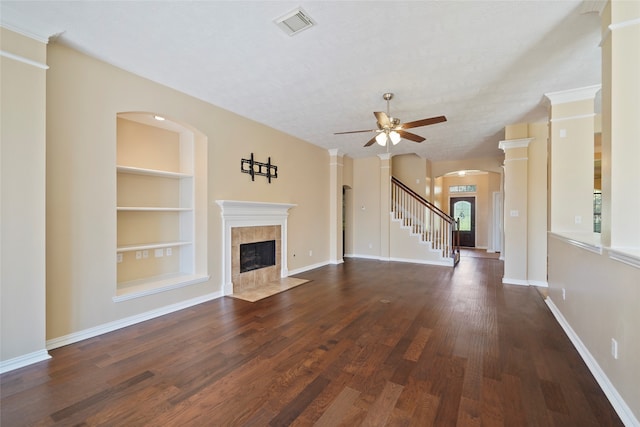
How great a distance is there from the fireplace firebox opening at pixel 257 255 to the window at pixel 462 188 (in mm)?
8793

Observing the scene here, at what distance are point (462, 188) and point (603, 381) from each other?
995 centimetres

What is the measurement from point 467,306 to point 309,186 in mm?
3969

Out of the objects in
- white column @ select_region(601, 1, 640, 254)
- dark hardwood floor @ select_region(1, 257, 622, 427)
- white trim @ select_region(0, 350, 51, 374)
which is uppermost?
white column @ select_region(601, 1, 640, 254)

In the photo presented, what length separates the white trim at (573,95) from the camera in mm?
3619

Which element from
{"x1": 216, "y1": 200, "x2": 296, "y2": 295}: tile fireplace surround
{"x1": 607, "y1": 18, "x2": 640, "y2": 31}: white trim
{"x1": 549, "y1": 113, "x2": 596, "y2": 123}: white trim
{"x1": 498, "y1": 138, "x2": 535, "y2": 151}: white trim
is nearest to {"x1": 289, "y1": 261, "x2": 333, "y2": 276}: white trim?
{"x1": 216, "y1": 200, "x2": 296, "y2": 295}: tile fireplace surround

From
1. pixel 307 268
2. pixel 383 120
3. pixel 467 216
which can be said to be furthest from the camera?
pixel 467 216

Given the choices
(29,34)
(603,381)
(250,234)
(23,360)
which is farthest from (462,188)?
(23,360)

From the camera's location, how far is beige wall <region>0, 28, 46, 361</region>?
230 centimetres

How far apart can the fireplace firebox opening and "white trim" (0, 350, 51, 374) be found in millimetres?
2524

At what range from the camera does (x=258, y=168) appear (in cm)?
502

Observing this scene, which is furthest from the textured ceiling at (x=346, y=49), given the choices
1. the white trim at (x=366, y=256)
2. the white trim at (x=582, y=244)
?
the white trim at (x=366, y=256)

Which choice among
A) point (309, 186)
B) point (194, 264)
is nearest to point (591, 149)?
point (309, 186)

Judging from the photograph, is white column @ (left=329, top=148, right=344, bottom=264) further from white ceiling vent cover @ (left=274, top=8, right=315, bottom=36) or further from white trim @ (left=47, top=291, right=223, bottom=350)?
white ceiling vent cover @ (left=274, top=8, right=315, bottom=36)

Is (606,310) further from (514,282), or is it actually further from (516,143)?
(516,143)
